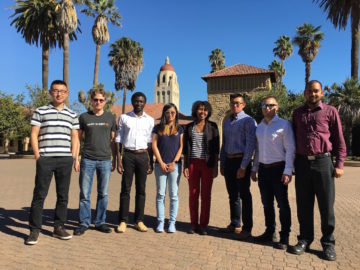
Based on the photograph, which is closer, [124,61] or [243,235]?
[243,235]

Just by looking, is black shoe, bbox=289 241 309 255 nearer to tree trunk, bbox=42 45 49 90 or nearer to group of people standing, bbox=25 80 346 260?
group of people standing, bbox=25 80 346 260

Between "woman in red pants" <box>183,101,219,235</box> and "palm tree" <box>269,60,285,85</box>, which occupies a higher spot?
"palm tree" <box>269,60,285,85</box>

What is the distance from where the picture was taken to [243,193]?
4.36m

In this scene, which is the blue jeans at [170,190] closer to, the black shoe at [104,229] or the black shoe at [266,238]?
the black shoe at [104,229]

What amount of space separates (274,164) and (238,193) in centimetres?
83

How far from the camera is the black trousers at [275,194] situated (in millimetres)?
3967

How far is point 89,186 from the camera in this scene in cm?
461

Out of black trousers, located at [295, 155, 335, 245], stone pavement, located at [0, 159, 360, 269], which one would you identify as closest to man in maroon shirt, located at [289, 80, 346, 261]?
black trousers, located at [295, 155, 335, 245]

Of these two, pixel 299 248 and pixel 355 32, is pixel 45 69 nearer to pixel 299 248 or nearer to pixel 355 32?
pixel 355 32

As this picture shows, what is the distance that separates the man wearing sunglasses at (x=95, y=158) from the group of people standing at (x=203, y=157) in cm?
2

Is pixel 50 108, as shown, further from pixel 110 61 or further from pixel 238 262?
pixel 110 61

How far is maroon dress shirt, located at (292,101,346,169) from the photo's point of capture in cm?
367

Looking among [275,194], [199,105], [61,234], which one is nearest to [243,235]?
[275,194]

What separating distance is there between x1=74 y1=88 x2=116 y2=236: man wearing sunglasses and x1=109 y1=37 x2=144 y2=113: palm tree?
3110cm
